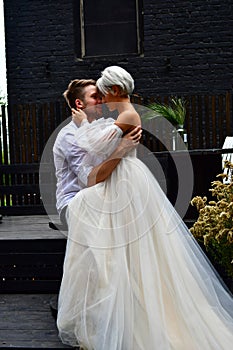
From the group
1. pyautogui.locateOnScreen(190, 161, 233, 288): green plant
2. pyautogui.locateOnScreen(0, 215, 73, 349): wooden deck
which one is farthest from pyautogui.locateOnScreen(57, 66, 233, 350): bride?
pyautogui.locateOnScreen(0, 215, 73, 349): wooden deck

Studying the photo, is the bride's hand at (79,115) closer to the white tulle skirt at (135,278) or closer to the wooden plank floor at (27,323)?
the white tulle skirt at (135,278)

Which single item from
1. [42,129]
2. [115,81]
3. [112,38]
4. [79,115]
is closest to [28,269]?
[79,115]

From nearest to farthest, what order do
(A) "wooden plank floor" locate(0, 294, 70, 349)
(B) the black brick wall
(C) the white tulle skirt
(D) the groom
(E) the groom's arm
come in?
1. (C) the white tulle skirt
2. (E) the groom's arm
3. (A) "wooden plank floor" locate(0, 294, 70, 349)
4. (D) the groom
5. (B) the black brick wall

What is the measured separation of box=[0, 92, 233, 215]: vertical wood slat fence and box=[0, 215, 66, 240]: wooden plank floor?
0.70m

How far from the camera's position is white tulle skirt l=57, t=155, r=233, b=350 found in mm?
3771

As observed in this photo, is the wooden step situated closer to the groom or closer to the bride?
the groom

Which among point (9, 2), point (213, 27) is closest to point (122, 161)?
point (213, 27)

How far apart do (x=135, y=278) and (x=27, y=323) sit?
1.24 metres

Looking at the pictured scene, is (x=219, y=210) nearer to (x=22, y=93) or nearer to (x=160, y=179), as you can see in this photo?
(x=160, y=179)

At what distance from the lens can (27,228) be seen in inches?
258

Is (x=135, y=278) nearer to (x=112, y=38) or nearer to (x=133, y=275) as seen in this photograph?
(x=133, y=275)

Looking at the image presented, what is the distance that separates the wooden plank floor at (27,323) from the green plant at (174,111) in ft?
9.37

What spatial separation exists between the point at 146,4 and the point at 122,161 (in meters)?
6.09

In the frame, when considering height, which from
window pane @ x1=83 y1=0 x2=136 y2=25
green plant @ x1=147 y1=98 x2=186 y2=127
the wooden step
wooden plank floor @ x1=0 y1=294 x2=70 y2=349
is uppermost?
window pane @ x1=83 y1=0 x2=136 y2=25
